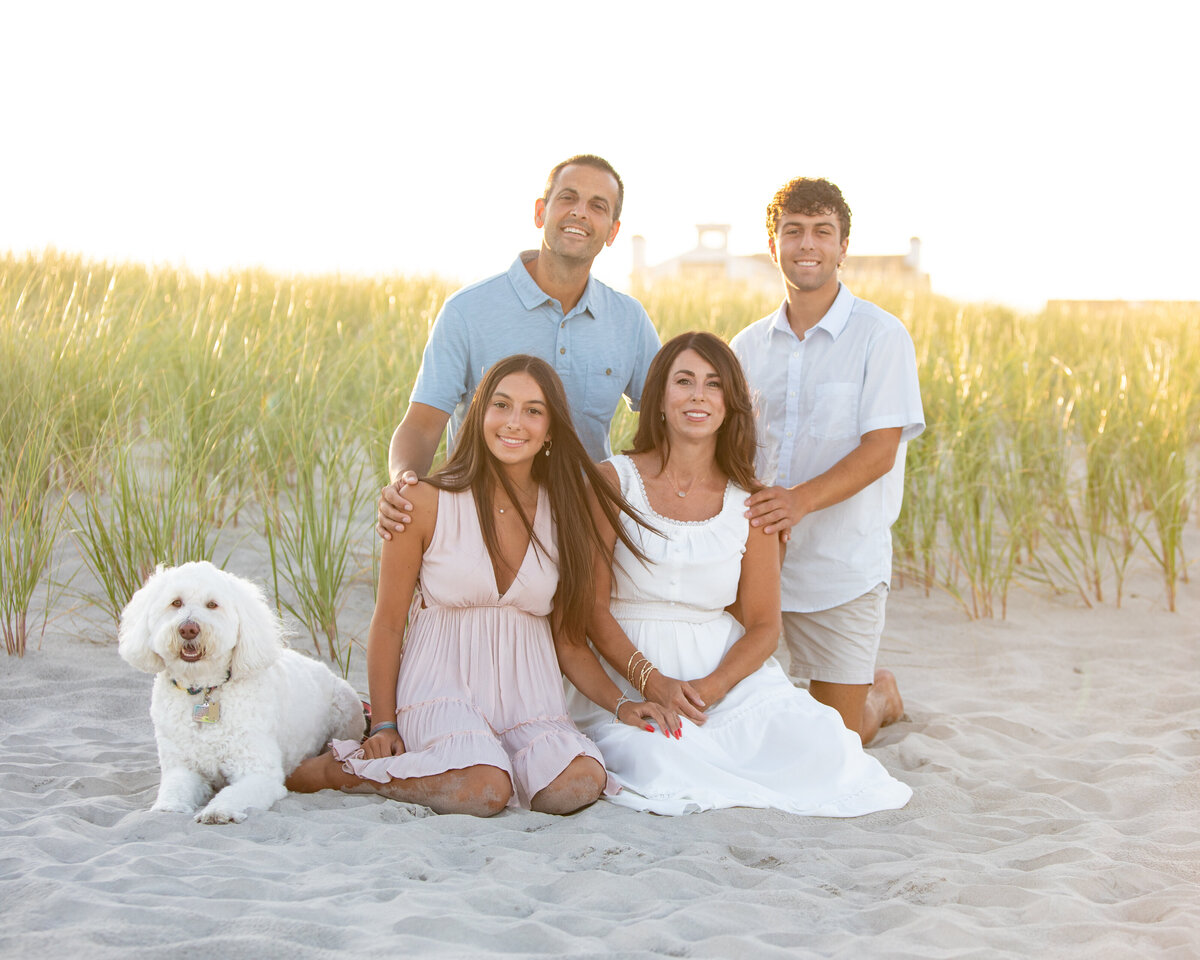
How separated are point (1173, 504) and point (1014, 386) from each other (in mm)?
1585

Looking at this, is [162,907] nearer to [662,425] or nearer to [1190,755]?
[662,425]

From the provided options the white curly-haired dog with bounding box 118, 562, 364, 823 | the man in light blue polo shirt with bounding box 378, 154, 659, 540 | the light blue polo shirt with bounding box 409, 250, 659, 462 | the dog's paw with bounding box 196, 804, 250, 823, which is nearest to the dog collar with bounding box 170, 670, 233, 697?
the white curly-haired dog with bounding box 118, 562, 364, 823

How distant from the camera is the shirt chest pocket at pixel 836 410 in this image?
4.16 metres

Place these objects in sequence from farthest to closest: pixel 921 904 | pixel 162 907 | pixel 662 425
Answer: pixel 662 425, pixel 921 904, pixel 162 907

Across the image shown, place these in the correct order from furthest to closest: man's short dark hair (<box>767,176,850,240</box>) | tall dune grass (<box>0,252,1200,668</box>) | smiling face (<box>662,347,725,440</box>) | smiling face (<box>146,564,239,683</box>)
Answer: tall dune grass (<box>0,252,1200,668</box>)
man's short dark hair (<box>767,176,850,240</box>)
smiling face (<box>662,347,725,440</box>)
smiling face (<box>146,564,239,683</box>)

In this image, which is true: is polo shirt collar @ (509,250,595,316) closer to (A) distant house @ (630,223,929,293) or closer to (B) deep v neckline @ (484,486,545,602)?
(B) deep v neckline @ (484,486,545,602)

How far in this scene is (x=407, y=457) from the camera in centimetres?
398

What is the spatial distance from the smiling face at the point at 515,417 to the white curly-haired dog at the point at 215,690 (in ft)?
2.96

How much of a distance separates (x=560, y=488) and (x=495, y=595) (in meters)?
0.42

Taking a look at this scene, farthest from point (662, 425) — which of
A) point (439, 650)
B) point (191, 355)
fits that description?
point (191, 355)

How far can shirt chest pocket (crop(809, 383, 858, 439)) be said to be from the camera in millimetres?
4160

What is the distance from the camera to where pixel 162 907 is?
7.70 ft

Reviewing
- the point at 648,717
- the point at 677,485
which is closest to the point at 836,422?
the point at 677,485

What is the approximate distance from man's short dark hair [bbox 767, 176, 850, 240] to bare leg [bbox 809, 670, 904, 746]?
70.6 inches
